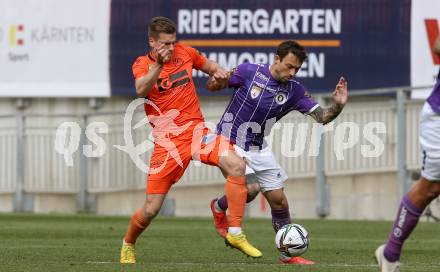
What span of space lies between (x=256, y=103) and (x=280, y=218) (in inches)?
42.2

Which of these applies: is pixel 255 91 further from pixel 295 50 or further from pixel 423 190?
pixel 423 190

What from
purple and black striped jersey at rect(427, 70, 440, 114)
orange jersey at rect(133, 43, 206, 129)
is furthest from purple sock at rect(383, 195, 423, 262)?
orange jersey at rect(133, 43, 206, 129)

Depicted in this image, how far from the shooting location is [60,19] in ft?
69.7

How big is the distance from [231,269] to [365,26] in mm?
11570

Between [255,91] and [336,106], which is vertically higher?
[255,91]

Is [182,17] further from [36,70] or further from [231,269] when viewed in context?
[231,269]

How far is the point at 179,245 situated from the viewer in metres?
12.9

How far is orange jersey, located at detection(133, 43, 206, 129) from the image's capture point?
34.5ft

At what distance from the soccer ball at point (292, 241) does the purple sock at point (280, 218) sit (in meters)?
0.63

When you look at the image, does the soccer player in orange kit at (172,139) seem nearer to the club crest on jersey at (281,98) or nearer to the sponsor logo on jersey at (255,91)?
the sponsor logo on jersey at (255,91)

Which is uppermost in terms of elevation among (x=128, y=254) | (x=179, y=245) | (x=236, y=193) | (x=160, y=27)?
(x=160, y=27)

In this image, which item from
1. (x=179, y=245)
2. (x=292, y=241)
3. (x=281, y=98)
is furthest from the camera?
(x=179, y=245)

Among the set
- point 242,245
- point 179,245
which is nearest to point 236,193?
point 242,245

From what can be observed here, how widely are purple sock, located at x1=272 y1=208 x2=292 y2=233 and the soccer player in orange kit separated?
2.39 ft
